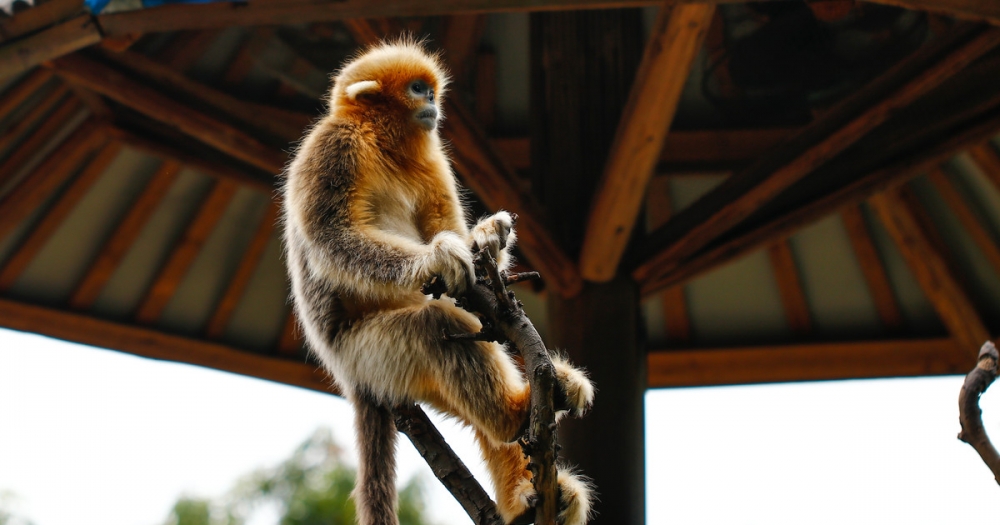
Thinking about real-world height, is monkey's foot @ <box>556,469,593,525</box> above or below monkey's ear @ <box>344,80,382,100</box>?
below

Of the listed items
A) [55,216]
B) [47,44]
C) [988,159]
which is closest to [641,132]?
[47,44]

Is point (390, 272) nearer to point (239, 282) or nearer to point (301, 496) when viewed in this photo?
point (239, 282)

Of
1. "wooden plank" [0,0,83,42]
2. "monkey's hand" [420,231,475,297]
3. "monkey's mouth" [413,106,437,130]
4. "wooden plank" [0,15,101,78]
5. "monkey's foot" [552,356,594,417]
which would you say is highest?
"wooden plank" [0,0,83,42]

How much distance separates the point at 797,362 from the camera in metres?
7.23

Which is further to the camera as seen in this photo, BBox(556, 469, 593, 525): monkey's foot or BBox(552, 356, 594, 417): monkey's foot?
BBox(556, 469, 593, 525): monkey's foot

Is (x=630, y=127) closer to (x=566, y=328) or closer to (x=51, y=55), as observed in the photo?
(x=566, y=328)

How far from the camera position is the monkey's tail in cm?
294

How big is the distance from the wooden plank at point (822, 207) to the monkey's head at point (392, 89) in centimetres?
208

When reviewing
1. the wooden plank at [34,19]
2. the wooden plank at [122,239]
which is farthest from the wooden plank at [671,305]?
the wooden plank at [34,19]

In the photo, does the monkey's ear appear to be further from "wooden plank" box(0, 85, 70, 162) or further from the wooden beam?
"wooden plank" box(0, 85, 70, 162)

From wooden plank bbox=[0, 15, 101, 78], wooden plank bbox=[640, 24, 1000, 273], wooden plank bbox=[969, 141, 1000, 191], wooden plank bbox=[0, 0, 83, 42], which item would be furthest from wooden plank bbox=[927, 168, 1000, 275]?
wooden plank bbox=[0, 0, 83, 42]

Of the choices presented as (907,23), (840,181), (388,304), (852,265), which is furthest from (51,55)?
(852,265)

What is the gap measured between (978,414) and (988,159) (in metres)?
4.78

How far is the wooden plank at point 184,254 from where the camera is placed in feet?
23.7
